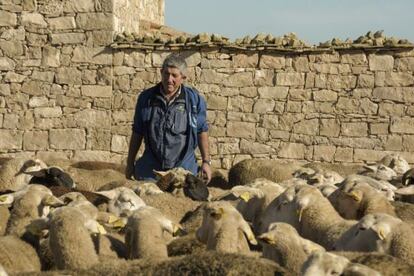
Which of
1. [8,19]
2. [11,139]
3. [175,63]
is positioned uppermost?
[8,19]

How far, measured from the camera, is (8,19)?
56.6 ft

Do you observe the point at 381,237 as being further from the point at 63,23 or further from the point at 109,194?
the point at 63,23

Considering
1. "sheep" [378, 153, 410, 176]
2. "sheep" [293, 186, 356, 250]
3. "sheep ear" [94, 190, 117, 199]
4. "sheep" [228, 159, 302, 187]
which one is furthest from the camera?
"sheep" [378, 153, 410, 176]

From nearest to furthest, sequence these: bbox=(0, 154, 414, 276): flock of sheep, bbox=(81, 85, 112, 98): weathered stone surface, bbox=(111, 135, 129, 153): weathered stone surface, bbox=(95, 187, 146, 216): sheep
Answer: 1. bbox=(0, 154, 414, 276): flock of sheep
2. bbox=(95, 187, 146, 216): sheep
3. bbox=(111, 135, 129, 153): weathered stone surface
4. bbox=(81, 85, 112, 98): weathered stone surface

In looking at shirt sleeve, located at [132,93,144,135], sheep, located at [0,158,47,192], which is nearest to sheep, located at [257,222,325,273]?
shirt sleeve, located at [132,93,144,135]

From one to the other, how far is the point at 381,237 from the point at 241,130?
9.66 metres

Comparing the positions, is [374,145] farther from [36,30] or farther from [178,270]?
[178,270]

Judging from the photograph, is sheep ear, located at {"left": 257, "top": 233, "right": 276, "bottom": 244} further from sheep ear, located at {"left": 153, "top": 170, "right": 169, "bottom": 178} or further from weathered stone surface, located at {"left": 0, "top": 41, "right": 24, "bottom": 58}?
weathered stone surface, located at {"left": 0, "top": 41, "right": 24, "bottom": 58}

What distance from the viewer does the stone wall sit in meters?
16.2

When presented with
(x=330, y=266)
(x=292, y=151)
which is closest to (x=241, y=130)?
(x=292, y=151)

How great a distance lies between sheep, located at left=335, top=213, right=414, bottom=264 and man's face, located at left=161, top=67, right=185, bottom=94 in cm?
318

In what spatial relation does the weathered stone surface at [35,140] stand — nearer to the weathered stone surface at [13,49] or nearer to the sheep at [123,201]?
the weathered stone surface at [13,49]

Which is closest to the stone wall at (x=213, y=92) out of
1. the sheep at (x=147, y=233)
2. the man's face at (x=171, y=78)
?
the man's face at (x=171, y=78)

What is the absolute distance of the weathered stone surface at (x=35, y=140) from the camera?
1695 cm
